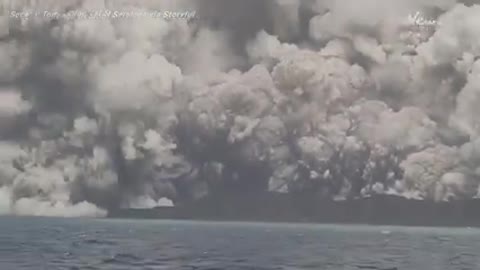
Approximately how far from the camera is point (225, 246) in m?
38.5

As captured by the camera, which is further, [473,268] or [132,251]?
[132,251]

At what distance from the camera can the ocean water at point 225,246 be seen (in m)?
30.3

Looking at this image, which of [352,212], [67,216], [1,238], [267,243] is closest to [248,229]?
[267,243]

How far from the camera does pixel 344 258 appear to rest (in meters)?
32.4

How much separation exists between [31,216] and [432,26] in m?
23.9

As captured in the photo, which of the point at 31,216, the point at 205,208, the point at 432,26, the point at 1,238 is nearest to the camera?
the point at 432,26

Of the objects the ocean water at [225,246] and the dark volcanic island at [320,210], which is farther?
the dark volcanic island at [320,210]

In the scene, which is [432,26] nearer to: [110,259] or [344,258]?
[344,258]

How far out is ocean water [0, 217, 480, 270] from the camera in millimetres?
30344

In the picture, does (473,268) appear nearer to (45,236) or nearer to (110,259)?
(110,259)

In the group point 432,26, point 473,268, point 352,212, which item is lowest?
point 473,268

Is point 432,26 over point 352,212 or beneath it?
over

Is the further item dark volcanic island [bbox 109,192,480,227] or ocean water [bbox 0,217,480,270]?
dark volcanic island [bbox 109,192,480,227]

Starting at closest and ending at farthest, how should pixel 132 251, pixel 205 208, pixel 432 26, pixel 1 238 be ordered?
pixel 432 26
pixel 132 251
pixel 205 208
pixel 1 238
